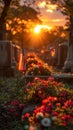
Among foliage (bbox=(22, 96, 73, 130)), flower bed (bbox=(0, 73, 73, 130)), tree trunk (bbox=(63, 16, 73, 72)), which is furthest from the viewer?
tree trunk (bbox=(63, 16, 73, 72))

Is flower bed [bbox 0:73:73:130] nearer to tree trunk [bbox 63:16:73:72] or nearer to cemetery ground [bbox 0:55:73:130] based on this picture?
cemetery ground [bbox 0:55:73:130]

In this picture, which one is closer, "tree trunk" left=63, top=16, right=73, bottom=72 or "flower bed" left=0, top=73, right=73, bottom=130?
"flower bed" left=0, top=73, right=73, bottom=130

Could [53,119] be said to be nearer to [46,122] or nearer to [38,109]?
[46,122]

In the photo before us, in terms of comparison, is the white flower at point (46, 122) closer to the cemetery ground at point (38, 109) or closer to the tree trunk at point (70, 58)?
the cemetery ground at point (38, 109)

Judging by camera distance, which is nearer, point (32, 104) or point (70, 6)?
point (32, 104)

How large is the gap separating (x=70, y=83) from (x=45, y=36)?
88.6 m

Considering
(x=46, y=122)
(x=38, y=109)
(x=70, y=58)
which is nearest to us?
(x=46, y=122)

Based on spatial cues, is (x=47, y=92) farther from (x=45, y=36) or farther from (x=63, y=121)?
(x=45, y=36)

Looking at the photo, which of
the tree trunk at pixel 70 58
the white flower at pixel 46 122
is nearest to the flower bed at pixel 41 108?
the white flower at pixel 46 122

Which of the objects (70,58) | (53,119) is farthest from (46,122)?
(70,58)

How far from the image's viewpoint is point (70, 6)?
1256cm

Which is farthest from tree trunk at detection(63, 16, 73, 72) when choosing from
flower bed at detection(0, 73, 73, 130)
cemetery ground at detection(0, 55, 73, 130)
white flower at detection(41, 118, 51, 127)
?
white flower at detection(41, 118, 51, 127)

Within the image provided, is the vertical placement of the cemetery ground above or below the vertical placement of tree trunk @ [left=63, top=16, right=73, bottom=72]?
above

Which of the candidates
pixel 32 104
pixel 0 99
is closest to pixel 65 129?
pixel 32 104
